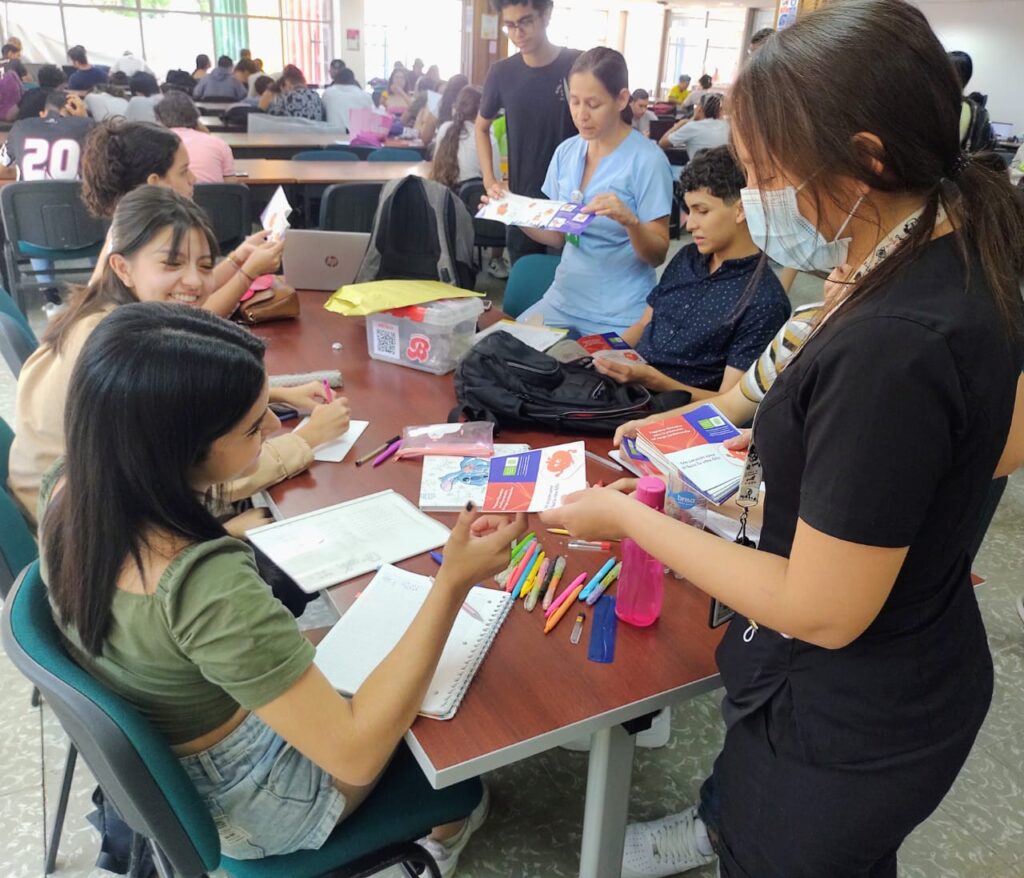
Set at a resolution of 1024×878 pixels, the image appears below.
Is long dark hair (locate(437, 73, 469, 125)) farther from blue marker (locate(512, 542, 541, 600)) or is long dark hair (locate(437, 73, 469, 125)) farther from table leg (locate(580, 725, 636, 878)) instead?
table leg (locate(580, 725, 636, 878))

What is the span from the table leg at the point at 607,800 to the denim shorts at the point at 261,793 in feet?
1.24

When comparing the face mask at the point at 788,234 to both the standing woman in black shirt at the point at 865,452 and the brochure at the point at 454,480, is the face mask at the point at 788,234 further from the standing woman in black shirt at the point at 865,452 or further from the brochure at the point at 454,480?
the brochure at the point at 454,480

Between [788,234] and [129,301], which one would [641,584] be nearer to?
[788,234]

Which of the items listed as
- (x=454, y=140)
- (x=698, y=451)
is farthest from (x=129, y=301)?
(x=454, y=140)

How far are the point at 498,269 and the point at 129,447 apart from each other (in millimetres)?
5043

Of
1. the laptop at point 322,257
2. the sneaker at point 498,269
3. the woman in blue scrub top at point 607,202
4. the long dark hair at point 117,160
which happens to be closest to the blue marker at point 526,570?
the woman in blue scrub top at point 607,202

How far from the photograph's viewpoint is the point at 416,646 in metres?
0.97

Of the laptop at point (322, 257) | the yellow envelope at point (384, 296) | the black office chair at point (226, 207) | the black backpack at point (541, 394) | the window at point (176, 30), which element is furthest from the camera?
Answer: the window at point (176, 30)

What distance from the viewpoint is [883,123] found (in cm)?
72

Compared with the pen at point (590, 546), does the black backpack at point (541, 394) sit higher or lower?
higher

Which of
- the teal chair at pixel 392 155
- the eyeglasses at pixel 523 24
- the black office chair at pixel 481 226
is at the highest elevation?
the eyeglasses at pixel 523 24

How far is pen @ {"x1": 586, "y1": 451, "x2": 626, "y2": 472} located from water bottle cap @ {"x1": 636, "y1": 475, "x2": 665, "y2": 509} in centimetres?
43

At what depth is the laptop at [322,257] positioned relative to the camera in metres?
2.74

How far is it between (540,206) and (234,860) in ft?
6.41
